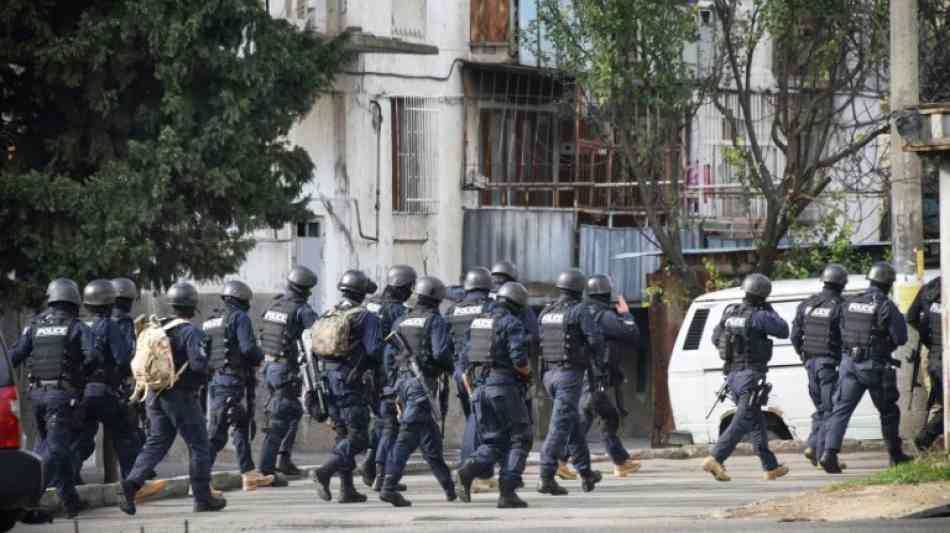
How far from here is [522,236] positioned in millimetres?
33656

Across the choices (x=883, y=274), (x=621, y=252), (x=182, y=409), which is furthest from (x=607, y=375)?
(x=621, y=252)

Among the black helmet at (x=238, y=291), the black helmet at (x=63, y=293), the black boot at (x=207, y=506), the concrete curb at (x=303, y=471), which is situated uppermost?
the black helmet at (x=63, y=293)

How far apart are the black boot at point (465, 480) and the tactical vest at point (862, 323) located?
385 centimetres

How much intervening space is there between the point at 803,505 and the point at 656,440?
45.7ft

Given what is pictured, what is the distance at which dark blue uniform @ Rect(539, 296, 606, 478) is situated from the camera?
17094 millimetres

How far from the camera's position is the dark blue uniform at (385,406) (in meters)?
16.5

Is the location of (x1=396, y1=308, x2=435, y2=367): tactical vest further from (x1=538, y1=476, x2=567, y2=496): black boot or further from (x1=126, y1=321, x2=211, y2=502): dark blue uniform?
(x1=538, y1=476, x2=567, y2=496): black boot

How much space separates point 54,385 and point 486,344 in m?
3.22

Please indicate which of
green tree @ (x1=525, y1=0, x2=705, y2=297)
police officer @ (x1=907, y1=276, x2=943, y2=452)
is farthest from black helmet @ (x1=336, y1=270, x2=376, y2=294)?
green tree @ (x1=525, y1=0, x2=705, y2=297)

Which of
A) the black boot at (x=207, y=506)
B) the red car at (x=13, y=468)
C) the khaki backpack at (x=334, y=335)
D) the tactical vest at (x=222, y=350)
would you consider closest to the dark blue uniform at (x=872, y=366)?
the khaki backpack at (x=334, y=335)

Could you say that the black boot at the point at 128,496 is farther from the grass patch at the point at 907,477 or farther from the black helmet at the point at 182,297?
the grass patch at the point at 907,477

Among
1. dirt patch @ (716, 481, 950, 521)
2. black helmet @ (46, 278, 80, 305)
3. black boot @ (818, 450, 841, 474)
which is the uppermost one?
black helmet @ (46, 278, 80, 305)

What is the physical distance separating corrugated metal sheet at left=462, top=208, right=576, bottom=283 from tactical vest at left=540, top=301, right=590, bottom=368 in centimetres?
1616

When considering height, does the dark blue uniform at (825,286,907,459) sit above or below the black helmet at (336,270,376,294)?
below
